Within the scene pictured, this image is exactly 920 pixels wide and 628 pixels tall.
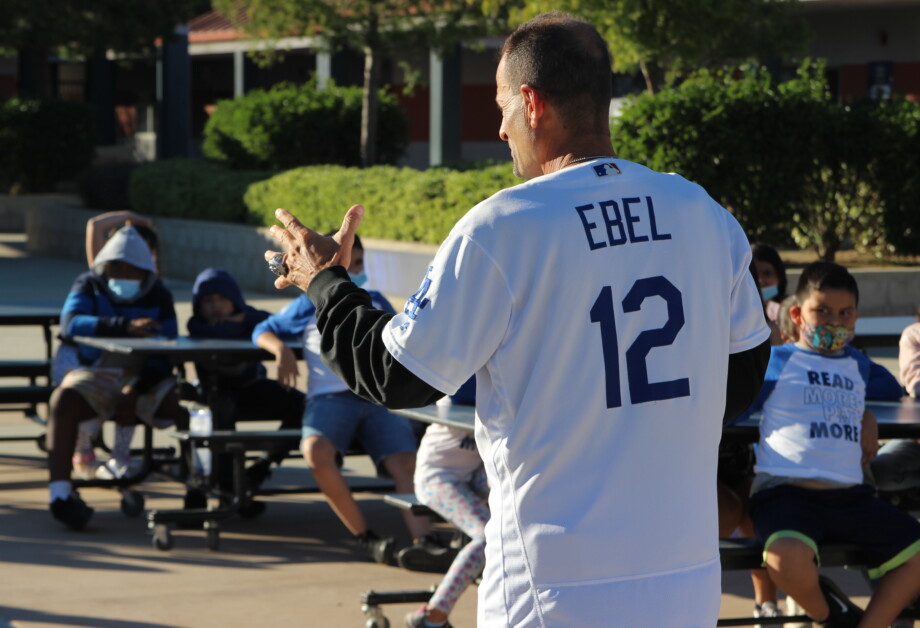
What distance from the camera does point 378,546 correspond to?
236 inches

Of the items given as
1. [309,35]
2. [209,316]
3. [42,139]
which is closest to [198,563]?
[209,316]

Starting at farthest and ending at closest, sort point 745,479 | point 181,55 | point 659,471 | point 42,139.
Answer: point 181,55
point 42,139
point 745,479
point 659,471

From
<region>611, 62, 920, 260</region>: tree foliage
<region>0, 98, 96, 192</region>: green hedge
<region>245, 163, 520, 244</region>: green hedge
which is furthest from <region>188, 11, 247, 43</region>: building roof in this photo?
<region>611, 62, 920, 260</region>: tree foliage

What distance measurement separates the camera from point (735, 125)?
13.4 metres

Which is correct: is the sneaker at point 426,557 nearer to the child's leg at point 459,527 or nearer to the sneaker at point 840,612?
the child's leg at point 459,527

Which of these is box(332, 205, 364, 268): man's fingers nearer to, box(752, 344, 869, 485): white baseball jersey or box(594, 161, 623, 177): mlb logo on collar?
box(594, 161, 623, 177): mlb logo on collar

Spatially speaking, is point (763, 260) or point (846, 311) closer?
point (846, 311)

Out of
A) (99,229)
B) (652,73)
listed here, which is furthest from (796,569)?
(652,73)

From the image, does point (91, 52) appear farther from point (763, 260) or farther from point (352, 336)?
point (352, 336)

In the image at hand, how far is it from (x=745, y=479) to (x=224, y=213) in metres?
14.2

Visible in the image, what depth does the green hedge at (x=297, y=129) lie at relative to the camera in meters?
21.1

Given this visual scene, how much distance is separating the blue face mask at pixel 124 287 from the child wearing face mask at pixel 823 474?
3.53 metres

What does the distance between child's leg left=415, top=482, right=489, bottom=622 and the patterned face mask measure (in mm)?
1265

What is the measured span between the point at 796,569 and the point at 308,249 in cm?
236
